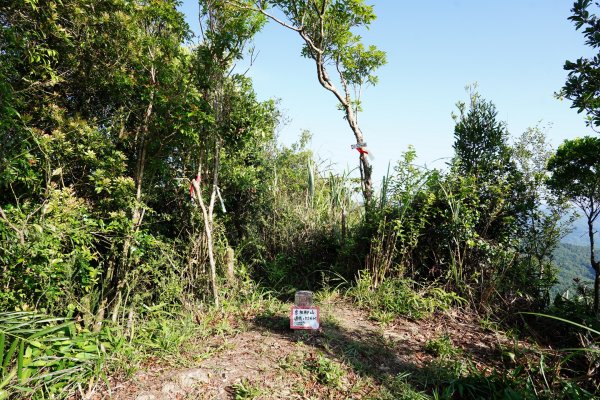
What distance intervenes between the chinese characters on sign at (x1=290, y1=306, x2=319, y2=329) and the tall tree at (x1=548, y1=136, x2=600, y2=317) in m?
3.05

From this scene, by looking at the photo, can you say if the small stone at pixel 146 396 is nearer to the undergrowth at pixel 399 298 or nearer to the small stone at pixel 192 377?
the small stone at pixel 192 377

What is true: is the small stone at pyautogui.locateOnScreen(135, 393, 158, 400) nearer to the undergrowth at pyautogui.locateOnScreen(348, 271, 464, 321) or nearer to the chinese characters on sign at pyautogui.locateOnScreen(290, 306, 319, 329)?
the chinese characters on sign at pyautogui.locateOnScreen(290, 306, 319, 329)

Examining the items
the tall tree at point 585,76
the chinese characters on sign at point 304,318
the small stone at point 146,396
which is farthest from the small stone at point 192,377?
the tall tree at point 585,76

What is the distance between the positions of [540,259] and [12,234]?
5659 millimetres

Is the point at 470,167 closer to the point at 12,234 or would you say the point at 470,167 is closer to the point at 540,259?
the point at 540,259

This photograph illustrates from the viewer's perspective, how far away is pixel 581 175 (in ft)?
13.4

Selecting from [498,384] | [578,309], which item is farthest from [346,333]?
[578,309]

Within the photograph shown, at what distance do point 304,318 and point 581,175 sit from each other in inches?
143

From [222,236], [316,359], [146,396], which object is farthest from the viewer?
[222,236]

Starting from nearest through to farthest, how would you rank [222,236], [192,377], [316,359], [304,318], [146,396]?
[146,396]
[192,377]
[316,359]
[304,318]
[222,236]

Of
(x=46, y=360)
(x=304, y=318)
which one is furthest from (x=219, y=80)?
(x=46, y=360)

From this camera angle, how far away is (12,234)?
2875 millimetres

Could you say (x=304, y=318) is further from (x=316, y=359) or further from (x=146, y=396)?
(x=146, y=396)

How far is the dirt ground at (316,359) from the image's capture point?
2.54m
